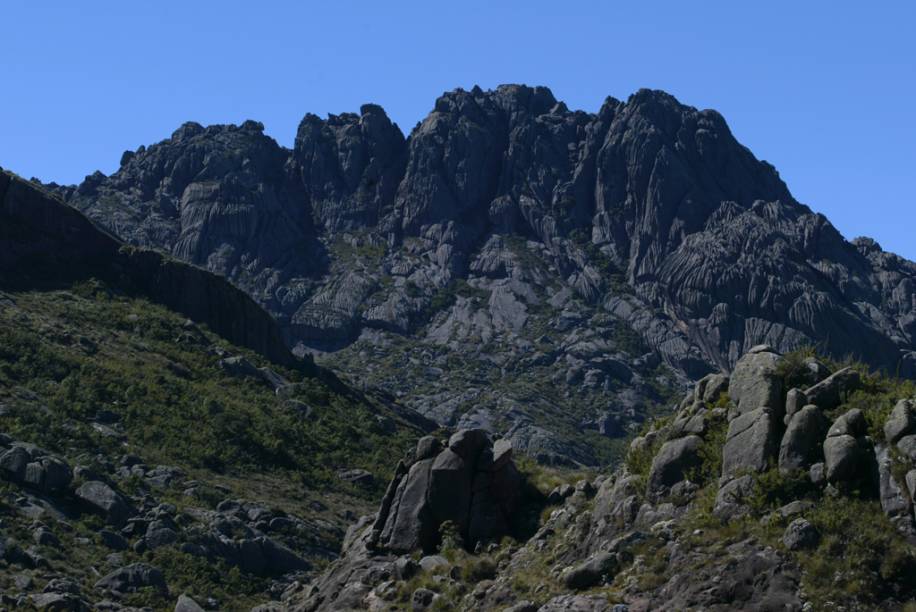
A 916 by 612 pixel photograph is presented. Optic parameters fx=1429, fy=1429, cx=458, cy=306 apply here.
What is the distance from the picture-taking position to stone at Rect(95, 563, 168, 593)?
48000 mm

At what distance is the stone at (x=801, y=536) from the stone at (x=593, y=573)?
12.9ft

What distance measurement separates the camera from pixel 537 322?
6693 inches

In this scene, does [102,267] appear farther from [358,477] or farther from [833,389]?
[833,389]

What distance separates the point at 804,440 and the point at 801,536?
260cm

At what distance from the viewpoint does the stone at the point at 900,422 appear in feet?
96.0

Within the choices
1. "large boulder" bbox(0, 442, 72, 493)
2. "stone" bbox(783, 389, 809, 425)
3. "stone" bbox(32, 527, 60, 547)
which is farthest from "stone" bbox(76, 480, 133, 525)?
"stone" bbox(783, 389, 809, 425)

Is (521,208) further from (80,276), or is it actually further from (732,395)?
(732,395)

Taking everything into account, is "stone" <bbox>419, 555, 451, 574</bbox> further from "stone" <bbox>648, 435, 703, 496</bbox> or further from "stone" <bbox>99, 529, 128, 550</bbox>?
"stone" <bbox>99, 529, 128, 550</bbox>

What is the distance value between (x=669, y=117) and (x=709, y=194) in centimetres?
1462

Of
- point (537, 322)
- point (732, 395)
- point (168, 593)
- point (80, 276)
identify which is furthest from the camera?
point (537, 322)

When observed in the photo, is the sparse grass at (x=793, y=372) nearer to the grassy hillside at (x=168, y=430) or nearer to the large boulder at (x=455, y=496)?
the large boulder at (x=455, y=496)

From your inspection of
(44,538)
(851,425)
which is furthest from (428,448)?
(44,538)

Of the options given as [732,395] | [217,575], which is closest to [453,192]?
[217,575]

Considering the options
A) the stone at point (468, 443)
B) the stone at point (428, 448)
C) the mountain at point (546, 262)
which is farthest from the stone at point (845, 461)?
the mountain at point (546, 262)
